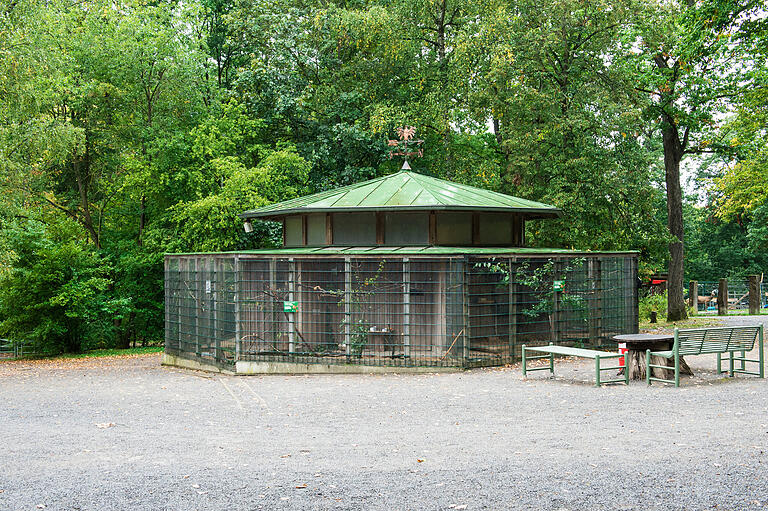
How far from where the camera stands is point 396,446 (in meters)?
7.84

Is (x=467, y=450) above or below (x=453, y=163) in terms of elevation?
below

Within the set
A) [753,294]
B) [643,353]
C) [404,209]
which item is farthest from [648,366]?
[753,294]

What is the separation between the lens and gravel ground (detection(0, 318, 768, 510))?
5.98 m

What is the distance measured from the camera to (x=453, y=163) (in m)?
29.2

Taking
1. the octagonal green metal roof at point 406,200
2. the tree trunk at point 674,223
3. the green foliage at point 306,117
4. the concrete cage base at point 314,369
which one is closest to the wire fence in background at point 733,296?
the green foliage at point 306,117

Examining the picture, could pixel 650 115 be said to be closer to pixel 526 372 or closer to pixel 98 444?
pixel 526 372

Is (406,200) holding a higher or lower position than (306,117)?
lower

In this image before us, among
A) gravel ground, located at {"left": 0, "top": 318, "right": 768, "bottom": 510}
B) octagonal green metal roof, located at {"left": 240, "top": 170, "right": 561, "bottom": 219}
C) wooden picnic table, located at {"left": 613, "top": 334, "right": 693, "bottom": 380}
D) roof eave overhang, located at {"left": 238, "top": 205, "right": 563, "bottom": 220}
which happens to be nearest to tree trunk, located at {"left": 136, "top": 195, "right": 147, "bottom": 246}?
octagonal green metal roof, located at {"left": 240, "top": 170, "right": 561, "bottom": 219}

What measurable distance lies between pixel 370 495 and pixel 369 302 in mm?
8740

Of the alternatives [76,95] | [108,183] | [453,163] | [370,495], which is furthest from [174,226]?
[370,495]

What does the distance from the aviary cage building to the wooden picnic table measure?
2842 millimetres

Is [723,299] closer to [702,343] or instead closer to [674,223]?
[674,223]

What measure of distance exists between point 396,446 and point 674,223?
22.7 meters

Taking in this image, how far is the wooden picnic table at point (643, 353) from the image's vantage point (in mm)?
12328
